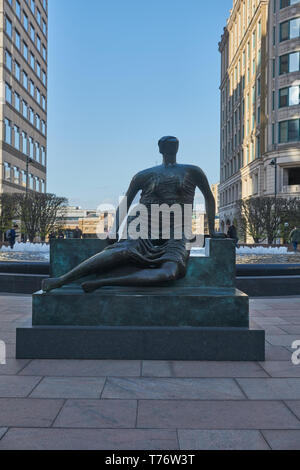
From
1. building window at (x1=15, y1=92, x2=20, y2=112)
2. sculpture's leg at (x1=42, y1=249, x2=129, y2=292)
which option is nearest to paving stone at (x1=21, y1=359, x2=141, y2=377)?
sculpture's leg at (x1=42, y1=249, x2=129, y2=292)

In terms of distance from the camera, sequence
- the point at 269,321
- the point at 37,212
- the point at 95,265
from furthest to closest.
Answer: the point at 37,212 → the point at 269,321 → the point at 95,265

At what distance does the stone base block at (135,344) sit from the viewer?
4570mm

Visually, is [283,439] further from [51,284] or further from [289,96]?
[289,96]

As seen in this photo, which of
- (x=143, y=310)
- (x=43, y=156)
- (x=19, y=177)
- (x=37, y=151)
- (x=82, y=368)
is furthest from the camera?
(x=43, y=156)

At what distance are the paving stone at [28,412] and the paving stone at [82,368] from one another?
657mm

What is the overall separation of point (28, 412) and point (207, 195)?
350cm

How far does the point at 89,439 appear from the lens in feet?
9.23

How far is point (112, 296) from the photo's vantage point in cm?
473

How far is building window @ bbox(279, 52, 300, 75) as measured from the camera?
42.6 m

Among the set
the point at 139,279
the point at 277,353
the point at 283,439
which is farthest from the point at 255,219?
the point at 283,439

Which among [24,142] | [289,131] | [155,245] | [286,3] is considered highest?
[286,3]

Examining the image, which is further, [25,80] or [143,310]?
[25,80]

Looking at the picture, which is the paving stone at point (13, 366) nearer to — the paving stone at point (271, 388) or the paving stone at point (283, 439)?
the paving stone at point (271, 388)

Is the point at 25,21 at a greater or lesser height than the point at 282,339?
greater
